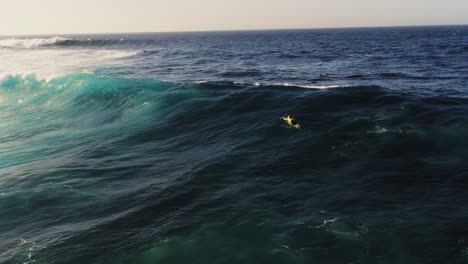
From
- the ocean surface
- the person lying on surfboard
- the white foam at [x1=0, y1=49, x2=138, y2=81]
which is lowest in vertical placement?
the ocean surface

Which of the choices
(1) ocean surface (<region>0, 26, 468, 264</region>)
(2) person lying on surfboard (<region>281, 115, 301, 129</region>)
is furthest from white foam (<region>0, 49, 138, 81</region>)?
(2) person lying on surfboard (<region>281, 115, 301, 129</region>)

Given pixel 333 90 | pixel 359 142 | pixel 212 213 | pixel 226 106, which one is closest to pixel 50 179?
pixel 212 213

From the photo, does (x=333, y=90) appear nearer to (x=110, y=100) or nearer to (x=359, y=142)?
(x=359, y=142)

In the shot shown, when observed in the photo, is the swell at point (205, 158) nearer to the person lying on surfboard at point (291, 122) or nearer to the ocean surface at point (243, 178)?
the ocean surface at point (243, 178)

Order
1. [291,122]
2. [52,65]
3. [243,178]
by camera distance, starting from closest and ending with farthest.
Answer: [243,178]
[291,122]
[52,65]

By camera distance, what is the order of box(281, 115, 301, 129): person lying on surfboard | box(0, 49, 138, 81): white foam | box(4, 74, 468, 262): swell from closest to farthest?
box(4, 74, 468, 262): swell, box(281, 115, 301, 129): person lying on surfboard, box(0, 49, 138, 81): white foam

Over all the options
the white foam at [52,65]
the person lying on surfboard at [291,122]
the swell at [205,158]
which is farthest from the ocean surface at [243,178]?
the white foam at [52,65]

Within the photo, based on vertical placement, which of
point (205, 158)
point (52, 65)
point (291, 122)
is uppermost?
point (52, 65)

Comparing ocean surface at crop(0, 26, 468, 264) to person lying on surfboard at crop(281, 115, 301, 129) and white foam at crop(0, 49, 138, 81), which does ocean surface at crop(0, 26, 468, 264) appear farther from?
white foam at crop(0, 49, 138, 81)

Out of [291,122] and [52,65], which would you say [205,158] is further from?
[52,65]

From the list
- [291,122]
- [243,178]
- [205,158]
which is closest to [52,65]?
[205,158]
